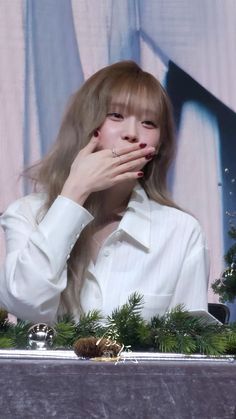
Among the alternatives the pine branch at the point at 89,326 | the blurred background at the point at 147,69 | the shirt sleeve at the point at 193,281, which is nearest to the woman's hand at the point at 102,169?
the shirt sleeve at the point at 193,281

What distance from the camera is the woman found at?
152cm

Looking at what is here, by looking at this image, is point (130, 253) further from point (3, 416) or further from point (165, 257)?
point (3, 416)

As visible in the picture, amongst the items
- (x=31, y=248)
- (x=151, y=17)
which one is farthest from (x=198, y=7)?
(x=31, y=248)

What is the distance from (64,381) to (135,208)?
94 cm

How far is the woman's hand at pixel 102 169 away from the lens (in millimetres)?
1561

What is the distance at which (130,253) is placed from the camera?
1.69m

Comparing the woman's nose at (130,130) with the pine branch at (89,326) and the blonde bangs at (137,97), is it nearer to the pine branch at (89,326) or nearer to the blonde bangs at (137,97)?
the blonde bangs at (137,97)

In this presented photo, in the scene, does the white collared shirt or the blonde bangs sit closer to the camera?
the white collared shirt

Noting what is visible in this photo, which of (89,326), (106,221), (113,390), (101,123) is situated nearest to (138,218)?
(106,221)

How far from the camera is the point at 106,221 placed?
1.81m

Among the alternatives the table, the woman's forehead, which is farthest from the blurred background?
the table

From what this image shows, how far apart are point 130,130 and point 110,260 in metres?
0.25

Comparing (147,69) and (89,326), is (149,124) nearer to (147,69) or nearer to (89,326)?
(89,326)

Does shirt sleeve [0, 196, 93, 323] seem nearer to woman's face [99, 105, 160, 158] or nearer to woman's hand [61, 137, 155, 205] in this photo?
woman's hand [61, 137, 155, 205]
